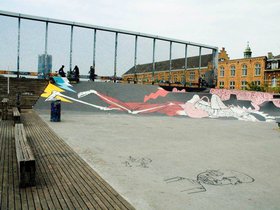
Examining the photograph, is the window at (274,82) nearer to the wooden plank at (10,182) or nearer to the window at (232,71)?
the window at (232,71)

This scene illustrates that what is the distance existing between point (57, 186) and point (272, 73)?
62.5 metres

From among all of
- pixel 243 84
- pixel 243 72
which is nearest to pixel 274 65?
pixel 243 72

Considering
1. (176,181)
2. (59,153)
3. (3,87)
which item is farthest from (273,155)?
(3,87)

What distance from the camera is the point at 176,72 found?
36.2m

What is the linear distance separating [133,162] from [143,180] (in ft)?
4.91

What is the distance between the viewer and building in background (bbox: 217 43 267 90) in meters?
60.7

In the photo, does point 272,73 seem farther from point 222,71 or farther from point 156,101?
point 156,101

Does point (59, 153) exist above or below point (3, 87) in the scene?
below

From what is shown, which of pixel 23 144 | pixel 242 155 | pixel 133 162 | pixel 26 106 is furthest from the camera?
pixel 26 106

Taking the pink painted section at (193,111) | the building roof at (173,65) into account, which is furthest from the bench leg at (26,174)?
the building roof at (173,65)

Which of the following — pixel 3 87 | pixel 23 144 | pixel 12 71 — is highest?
pixel 12 71

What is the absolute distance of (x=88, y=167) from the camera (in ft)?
22.2

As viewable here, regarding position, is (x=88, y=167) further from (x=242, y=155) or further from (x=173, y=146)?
(x=242, y=155)

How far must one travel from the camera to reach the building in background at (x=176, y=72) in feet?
104
